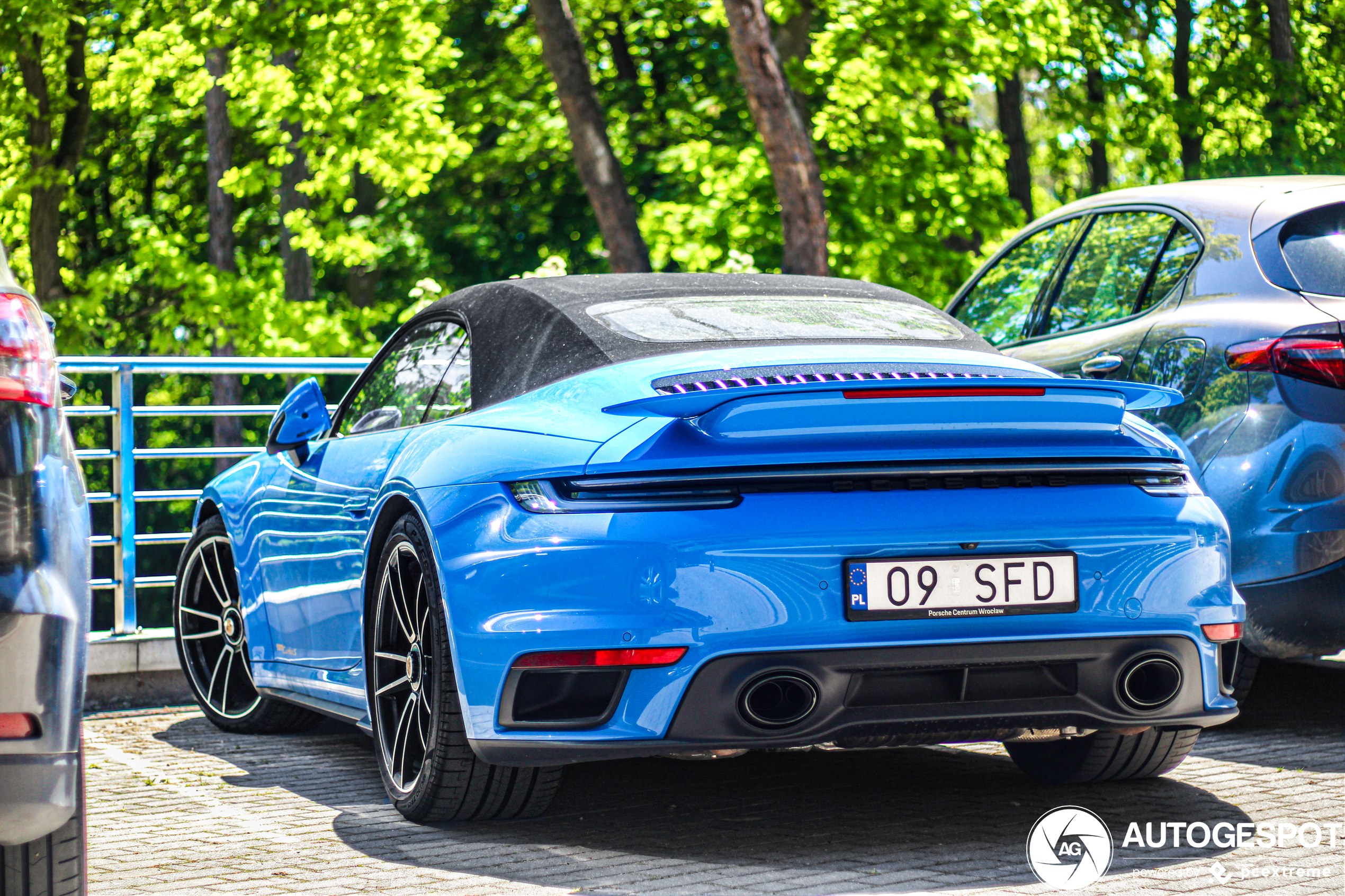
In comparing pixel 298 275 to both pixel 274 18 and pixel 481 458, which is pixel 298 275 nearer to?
pixel 274 18

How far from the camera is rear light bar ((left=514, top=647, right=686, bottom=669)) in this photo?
12.3ft

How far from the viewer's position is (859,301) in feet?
17.2

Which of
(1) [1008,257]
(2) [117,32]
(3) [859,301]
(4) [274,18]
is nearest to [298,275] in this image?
(2) [117,32]

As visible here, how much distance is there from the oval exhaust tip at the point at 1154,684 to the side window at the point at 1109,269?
233 centimetres

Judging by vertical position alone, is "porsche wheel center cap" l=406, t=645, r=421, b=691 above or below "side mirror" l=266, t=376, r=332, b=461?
below

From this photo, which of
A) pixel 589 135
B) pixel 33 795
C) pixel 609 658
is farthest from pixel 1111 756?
pixel 589 135

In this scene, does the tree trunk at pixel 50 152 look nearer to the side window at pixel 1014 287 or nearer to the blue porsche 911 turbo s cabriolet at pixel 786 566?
the side window at pixel 1014 287

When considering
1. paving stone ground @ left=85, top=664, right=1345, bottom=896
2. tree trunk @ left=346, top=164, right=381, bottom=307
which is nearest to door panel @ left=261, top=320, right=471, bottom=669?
paving stone ground @ left=85, top=664, right=1345, bottom=896

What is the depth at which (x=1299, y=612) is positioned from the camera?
17.3 feet

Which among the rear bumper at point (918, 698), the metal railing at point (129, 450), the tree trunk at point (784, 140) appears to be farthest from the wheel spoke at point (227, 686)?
the tree trunk at point (784, 140)

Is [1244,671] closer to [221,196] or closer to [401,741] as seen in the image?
[401,741]

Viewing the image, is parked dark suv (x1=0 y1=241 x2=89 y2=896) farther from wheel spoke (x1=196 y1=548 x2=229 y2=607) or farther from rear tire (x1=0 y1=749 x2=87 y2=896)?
wheel spoke (x1=196 y1=548 x2=229 y2=607)

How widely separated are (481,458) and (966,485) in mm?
1199

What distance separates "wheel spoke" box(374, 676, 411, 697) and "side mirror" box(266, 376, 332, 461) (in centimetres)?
123
